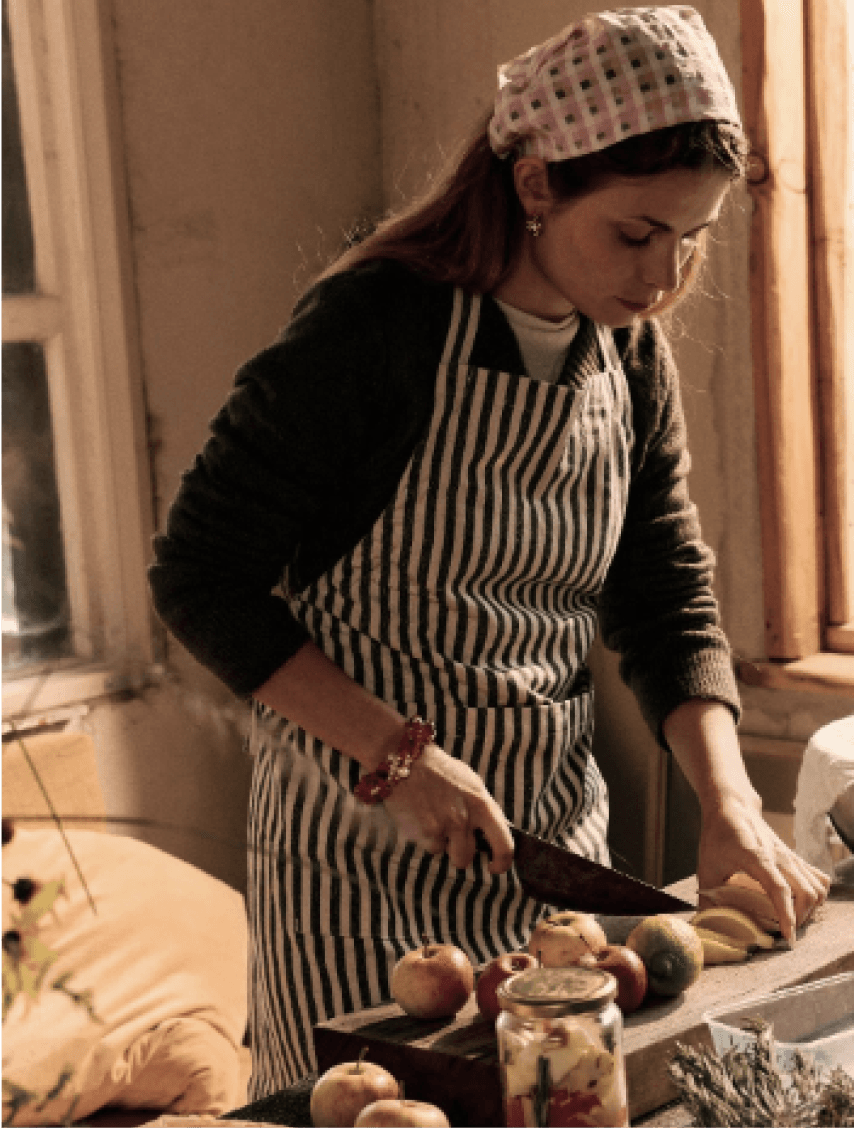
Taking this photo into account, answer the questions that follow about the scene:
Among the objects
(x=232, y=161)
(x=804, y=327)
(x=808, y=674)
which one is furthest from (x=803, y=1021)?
(x=232, y=161)

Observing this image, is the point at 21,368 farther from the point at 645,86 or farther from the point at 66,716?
the point at 645,86

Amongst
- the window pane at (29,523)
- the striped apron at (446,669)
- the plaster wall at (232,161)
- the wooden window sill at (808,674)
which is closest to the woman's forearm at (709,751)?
the striped apron at (446,669)

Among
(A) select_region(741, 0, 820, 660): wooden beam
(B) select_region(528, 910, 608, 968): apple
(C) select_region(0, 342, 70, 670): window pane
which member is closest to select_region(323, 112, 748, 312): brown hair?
(B) select_region(528, 910, 608, 968): apple

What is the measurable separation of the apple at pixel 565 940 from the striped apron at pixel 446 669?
0.23 metres

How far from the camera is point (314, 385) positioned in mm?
1234

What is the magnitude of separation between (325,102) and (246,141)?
0.84 feet

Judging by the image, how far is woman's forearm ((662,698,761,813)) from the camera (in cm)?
136

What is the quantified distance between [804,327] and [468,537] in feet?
4.47

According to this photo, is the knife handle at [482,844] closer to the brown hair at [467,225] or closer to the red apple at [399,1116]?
the red apple at [399,1116]

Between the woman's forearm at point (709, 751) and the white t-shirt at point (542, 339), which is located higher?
the white t-shirt at point (542, 339)

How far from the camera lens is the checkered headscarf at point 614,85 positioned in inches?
47.4

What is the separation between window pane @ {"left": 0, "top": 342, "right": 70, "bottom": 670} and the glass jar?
1.33 ft

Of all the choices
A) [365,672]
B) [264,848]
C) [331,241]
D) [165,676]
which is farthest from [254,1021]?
[331,241]

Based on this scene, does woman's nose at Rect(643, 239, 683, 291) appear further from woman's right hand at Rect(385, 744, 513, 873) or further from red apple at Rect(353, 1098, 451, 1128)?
red apple at Rect(353, 1098, 451, 1128)
